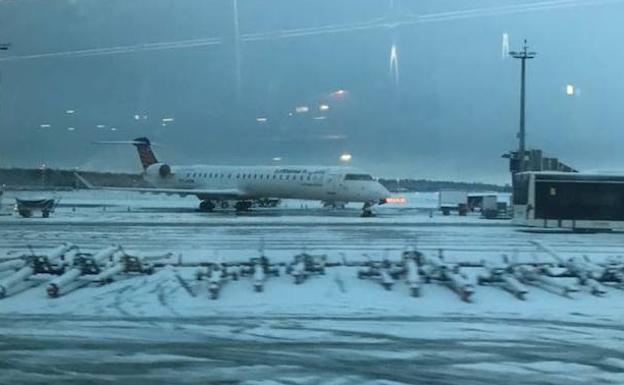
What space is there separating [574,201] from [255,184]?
23.5 meters

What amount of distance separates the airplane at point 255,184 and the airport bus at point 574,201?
12714 millimetres

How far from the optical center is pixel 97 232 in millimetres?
33281

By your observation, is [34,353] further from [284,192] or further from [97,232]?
[284,192]

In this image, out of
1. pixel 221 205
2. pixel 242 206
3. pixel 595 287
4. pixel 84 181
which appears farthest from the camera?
pixel 221 205

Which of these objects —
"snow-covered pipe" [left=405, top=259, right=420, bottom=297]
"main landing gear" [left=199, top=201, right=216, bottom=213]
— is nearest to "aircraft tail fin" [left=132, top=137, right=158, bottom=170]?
"main landing gear" [left=199, top=201, right=216, bottom=213]

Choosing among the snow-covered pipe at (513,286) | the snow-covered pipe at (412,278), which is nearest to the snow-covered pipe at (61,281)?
the snow-covered pipe at (412,278)

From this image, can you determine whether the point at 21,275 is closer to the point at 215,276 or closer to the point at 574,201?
the point at 215,276

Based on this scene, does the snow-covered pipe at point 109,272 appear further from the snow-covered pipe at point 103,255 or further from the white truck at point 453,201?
the white truck at point 453,201

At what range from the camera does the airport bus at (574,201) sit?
39062mm

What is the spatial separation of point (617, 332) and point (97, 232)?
81.5 feet

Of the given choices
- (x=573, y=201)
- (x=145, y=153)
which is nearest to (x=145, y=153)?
(x=145, y=153)

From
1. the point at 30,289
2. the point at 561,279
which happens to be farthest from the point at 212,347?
the point at 561,279

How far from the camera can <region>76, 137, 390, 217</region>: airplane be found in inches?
2021

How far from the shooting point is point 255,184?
186ft
